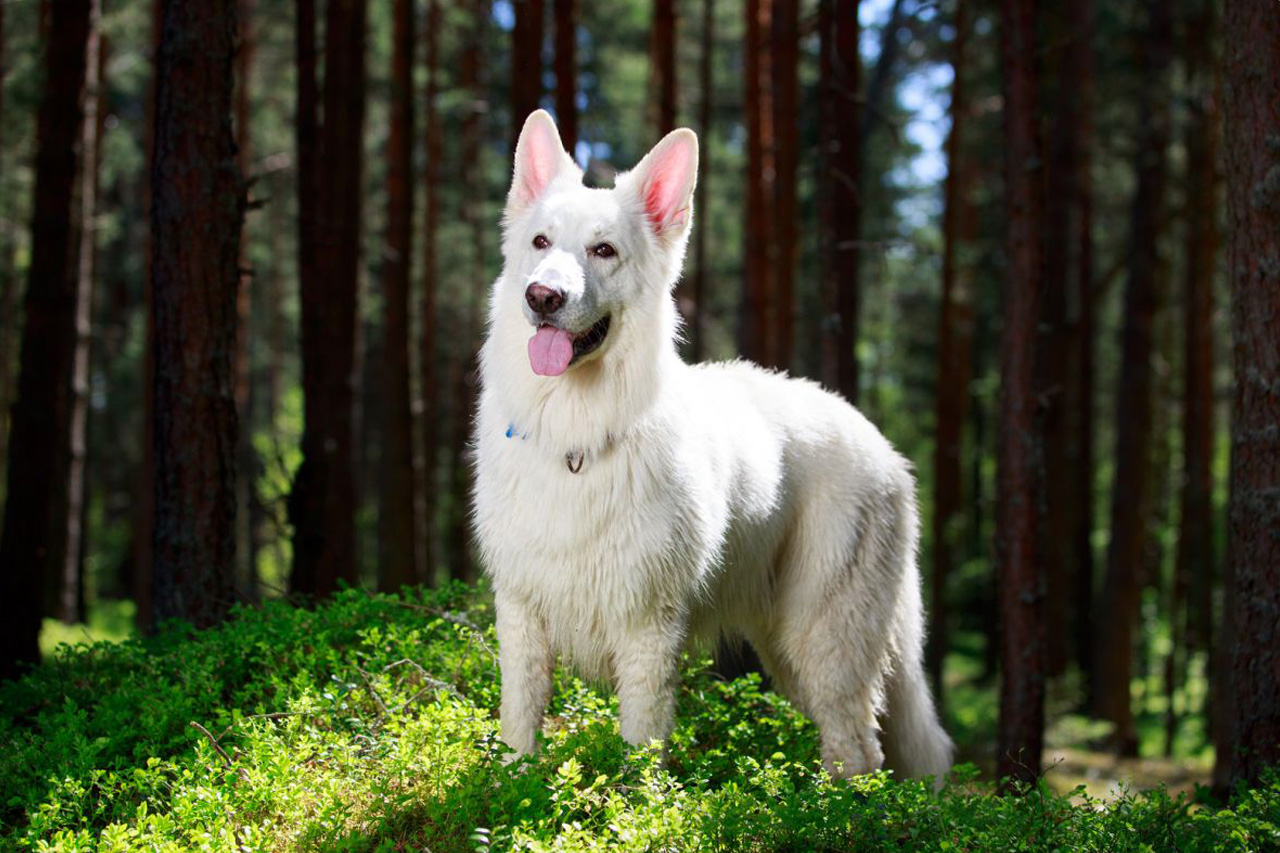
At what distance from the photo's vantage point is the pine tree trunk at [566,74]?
11.1 metres

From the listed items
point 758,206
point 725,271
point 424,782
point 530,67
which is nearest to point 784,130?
point 758,206

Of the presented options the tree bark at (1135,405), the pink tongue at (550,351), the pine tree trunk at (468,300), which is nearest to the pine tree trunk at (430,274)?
the pine tree trunk at (468,300)

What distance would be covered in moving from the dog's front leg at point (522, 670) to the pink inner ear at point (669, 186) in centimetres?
180

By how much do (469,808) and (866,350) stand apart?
2866 centimetres

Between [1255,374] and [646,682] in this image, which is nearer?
[646,682]

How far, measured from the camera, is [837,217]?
1068cm

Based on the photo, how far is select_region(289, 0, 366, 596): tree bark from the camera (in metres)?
9.97

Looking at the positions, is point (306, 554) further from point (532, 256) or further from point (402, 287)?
point (532, 256)

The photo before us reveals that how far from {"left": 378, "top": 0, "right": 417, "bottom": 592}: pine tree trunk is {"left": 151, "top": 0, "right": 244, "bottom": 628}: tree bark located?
595cm

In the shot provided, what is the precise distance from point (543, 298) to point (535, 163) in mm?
958

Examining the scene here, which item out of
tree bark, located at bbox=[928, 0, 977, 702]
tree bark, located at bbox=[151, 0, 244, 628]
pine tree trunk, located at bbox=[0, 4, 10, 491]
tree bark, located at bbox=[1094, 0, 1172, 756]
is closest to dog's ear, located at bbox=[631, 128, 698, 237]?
tree bark, located at bbox=[151, 0, 244, 628]

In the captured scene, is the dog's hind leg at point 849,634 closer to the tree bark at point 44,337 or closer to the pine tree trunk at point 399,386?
the tree bark at point 44,337

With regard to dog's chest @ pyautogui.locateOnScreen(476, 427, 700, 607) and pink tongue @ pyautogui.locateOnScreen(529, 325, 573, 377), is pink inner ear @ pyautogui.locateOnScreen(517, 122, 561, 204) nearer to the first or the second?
pink tongue @ pyautogui.locateOnScreen(529, 325, 573, 377)

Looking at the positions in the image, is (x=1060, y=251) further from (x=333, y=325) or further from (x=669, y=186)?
(x=669, y=186)
